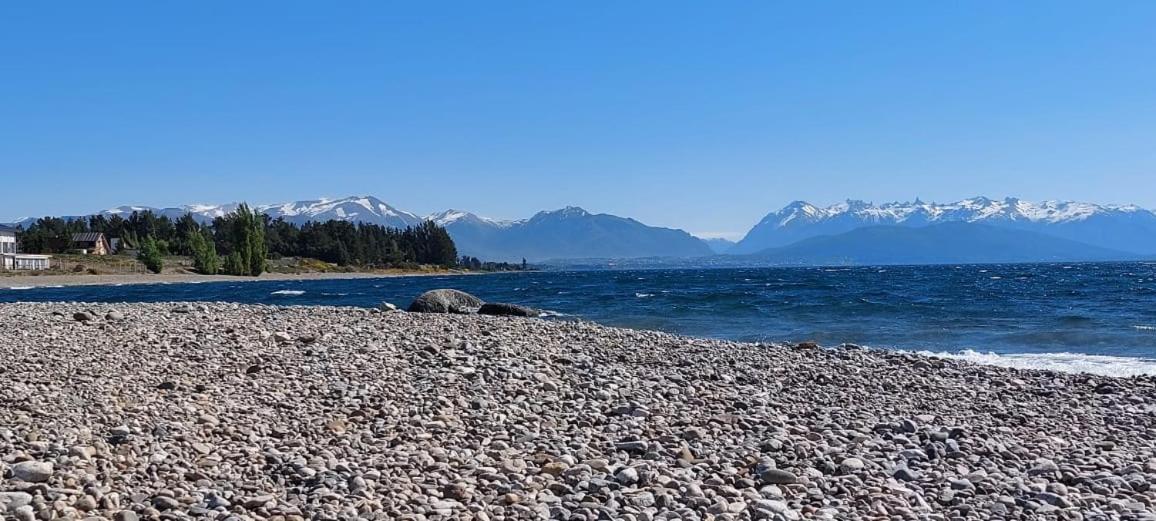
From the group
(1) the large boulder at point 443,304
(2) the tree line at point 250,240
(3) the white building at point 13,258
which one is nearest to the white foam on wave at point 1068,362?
(1) the large boulder at point 443,304

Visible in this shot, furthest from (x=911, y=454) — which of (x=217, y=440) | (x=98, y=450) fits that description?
(x=98, y=450)

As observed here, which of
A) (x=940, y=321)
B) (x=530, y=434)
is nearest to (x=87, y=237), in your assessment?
(x=940, y=321)

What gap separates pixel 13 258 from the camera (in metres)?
98.4

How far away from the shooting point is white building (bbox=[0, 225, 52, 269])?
323 feet

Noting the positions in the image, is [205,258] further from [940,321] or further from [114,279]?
[940,321]

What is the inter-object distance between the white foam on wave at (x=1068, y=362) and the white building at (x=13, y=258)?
102755mm

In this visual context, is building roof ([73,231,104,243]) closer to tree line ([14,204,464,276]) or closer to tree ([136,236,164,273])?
tree line ([14,204,464,276])

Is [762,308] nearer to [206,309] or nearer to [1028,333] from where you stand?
[1028,333]

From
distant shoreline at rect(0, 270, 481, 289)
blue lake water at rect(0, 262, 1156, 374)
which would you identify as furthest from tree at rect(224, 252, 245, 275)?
blue lake water at rect(0, 262, 1156, 374)

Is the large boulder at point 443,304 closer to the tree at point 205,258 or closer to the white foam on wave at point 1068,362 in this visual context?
the white foam on wave at point 1068,362

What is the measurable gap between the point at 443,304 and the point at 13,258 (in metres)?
89.3

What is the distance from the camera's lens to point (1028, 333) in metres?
26.2

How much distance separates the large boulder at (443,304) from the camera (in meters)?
29.3

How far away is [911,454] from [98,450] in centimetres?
737
